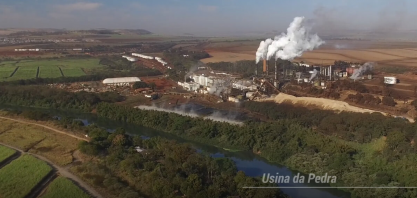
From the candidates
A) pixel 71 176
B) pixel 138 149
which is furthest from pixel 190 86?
pixel 71 176

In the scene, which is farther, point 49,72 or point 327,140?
point 49,72

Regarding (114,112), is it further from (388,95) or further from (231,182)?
(388,95)

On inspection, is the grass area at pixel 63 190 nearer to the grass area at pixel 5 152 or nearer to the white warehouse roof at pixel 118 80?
the grass area at pixel 5 152

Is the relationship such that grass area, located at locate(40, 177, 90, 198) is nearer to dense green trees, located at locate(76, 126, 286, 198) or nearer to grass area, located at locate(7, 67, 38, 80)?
dense green trees, located at locate(76, 126, 286, 198)

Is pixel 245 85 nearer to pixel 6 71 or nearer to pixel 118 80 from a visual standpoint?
pixel 118 80

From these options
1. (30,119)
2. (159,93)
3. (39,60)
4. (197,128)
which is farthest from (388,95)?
(39,60)

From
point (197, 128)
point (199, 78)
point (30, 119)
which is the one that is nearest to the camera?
point (197, 128)
